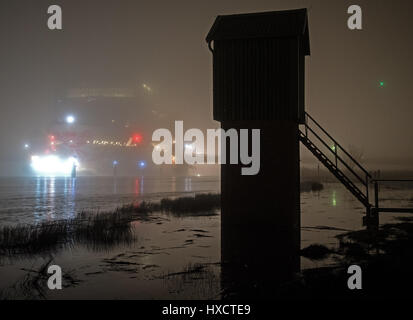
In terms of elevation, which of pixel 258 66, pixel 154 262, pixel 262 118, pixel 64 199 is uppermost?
pixel 258 66

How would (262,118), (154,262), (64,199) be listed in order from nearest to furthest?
1. (154,262)
2. (262,118)
3. (64,199)

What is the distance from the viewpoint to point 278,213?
1812cm

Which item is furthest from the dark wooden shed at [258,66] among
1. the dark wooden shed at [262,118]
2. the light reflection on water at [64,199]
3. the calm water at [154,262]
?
the light reflection on water at [64,199]

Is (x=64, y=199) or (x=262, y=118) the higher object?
(x=262, y=118)

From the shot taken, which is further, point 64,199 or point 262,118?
point 64,199

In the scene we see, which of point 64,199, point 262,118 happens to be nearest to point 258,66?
point 262,118

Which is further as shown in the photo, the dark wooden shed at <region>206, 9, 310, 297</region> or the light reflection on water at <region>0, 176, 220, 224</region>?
the light reflection on water at <region>0, 176, 220, 224</region>

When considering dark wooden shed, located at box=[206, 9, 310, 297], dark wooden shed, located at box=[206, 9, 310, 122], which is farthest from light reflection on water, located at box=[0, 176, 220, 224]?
dark wooden shed, located at box=[206, 9, 310, 122]

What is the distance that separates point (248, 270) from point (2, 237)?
14.3 meters

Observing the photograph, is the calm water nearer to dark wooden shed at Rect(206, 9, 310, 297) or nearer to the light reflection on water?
dark wooden shed at Rect(206, 9, 310, 297)

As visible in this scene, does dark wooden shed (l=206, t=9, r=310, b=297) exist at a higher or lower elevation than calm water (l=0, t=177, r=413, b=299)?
higher

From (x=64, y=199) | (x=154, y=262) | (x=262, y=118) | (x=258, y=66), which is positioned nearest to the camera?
(x=154, y=262)

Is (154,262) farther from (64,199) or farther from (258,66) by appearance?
(64,199)

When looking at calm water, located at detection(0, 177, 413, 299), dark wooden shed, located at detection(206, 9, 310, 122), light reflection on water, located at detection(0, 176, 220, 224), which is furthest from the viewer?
light reflection on water, located at detection(0, 176, 220, 224)
